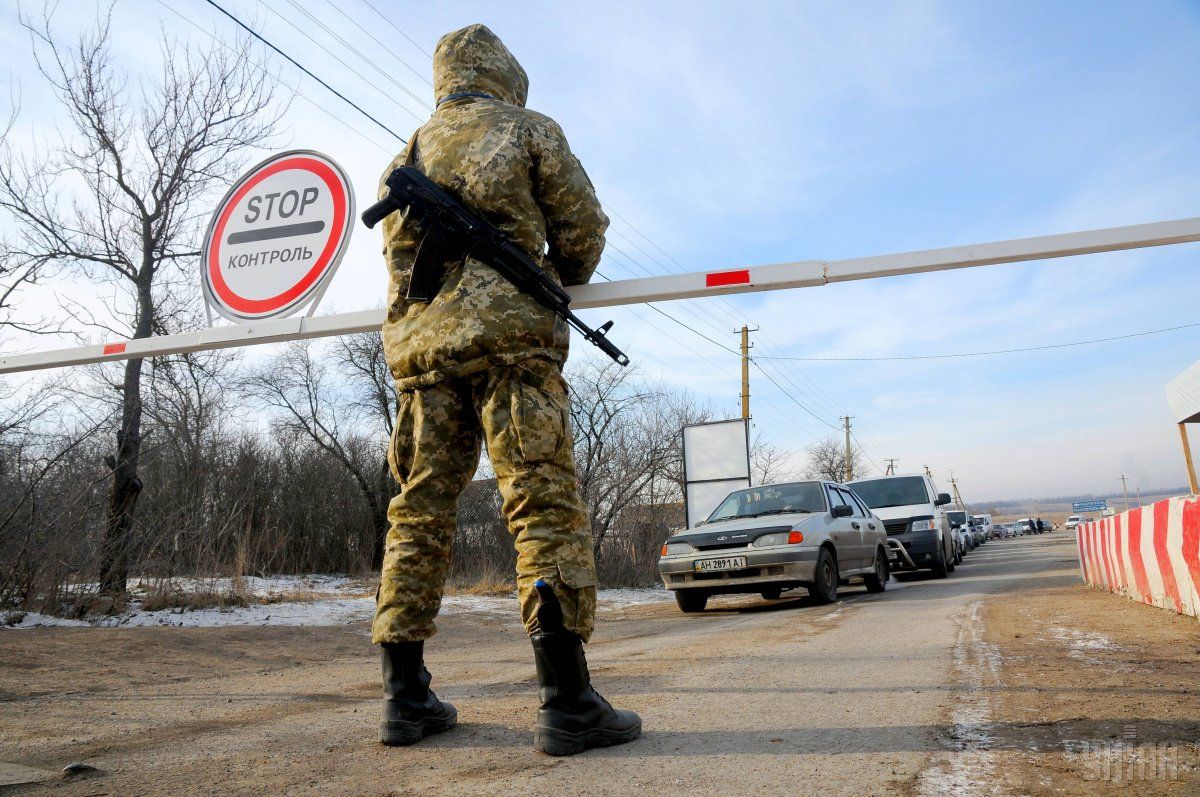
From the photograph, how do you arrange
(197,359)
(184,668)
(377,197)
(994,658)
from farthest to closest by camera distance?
1. (197,359)
2. (184,668)
3. (994,658)
4. (377,197)

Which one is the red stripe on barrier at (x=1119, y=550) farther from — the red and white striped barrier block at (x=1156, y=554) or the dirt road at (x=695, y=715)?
the dirt road at (x=695, y=715)

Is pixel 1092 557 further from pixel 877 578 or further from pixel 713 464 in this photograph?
A: pixel 713 464

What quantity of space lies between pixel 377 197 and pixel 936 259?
2.24m

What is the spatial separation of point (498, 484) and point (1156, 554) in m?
6.20

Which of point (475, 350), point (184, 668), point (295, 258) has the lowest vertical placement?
point (184, 668)

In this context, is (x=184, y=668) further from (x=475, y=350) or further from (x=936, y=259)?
(x=936, y=259)

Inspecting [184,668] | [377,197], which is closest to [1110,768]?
[377,197]

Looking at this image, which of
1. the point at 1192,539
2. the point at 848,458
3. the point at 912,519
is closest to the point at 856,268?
the point at 1192,539

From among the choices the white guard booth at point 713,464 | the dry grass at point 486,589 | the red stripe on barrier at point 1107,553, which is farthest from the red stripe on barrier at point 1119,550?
the white guard booth at point 713,464

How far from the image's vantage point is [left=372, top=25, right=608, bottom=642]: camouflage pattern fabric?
250 centimetres

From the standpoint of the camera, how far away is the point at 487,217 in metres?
2.78

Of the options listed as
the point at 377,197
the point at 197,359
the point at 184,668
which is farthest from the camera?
the point at 197,359

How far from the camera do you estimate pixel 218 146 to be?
9.61 m

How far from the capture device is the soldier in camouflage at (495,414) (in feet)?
7.94
